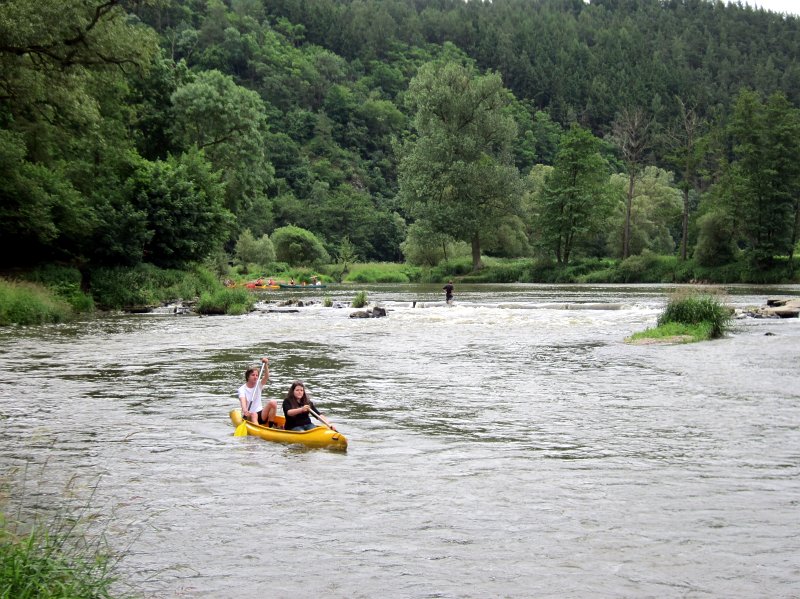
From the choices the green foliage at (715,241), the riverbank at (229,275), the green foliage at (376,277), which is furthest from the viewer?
the green foliage at (376,277)

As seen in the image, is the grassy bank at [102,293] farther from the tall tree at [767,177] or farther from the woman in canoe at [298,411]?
the tall tree at [767,177]

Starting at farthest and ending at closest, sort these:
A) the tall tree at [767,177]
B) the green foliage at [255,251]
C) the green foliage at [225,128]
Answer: the green foliage at [255,251]
the tall tree at [767,177]
the green foliage at [225,128]

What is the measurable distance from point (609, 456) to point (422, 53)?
192 m

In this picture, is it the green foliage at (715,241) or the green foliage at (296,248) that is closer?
the green foliage at (715,241)

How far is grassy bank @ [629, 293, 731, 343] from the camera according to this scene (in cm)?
2711

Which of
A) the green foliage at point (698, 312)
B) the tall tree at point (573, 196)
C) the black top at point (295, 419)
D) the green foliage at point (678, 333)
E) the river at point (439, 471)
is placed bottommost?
the river at point (439, 471)

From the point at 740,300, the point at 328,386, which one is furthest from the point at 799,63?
the point at 328,386

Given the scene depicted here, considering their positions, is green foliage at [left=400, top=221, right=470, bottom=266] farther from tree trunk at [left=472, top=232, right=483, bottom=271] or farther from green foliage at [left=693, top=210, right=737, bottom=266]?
green foliage at [left=693, top=210, right=737, bottom=266]

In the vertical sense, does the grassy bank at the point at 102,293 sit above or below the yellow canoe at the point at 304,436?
above

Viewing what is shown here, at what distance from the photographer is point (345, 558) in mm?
8320

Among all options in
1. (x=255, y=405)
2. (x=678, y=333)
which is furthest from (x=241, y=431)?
(x=678, y=333)

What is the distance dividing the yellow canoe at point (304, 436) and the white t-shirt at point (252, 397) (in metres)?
0.42

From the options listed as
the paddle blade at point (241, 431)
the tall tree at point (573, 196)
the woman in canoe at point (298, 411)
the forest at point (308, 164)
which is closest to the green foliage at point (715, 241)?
the forest at point (308, 164)

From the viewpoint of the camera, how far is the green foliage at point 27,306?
31781 millimetres
